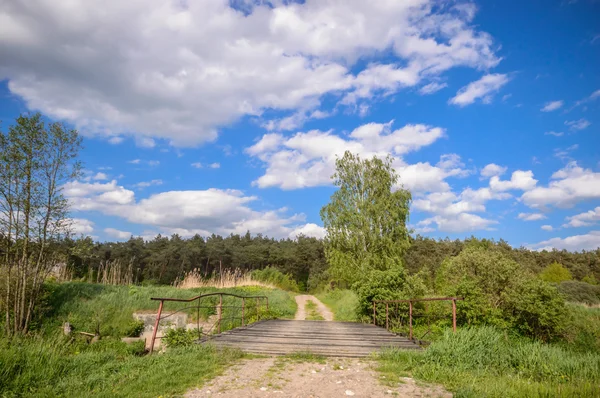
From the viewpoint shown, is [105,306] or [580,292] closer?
[105,306]

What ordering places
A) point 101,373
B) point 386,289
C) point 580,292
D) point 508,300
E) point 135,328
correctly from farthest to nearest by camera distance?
point 580,292 → point 135,328 → point 386,289 → point 508,300 → point 101,373

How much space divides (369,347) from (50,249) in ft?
42.1

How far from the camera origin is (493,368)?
17.5 feet

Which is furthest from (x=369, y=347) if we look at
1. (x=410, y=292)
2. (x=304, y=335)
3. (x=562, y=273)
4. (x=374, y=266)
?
(x=562, y=273)

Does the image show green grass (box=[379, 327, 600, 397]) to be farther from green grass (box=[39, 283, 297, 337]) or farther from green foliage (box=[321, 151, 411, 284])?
green foliage (box=[321, 151, 411, 284])

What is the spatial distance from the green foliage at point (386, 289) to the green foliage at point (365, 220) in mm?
11541

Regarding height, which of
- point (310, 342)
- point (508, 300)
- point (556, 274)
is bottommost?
point (310, 342)

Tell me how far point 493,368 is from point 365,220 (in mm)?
21702

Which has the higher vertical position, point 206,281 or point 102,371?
point 206,281

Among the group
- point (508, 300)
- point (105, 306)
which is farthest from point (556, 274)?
point (105, 306)

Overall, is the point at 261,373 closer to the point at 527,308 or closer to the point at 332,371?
the point at 332,371

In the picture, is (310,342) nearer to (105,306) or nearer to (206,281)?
(105,306)

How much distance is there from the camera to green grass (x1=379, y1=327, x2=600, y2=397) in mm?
4004

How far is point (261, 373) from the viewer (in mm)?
5332
